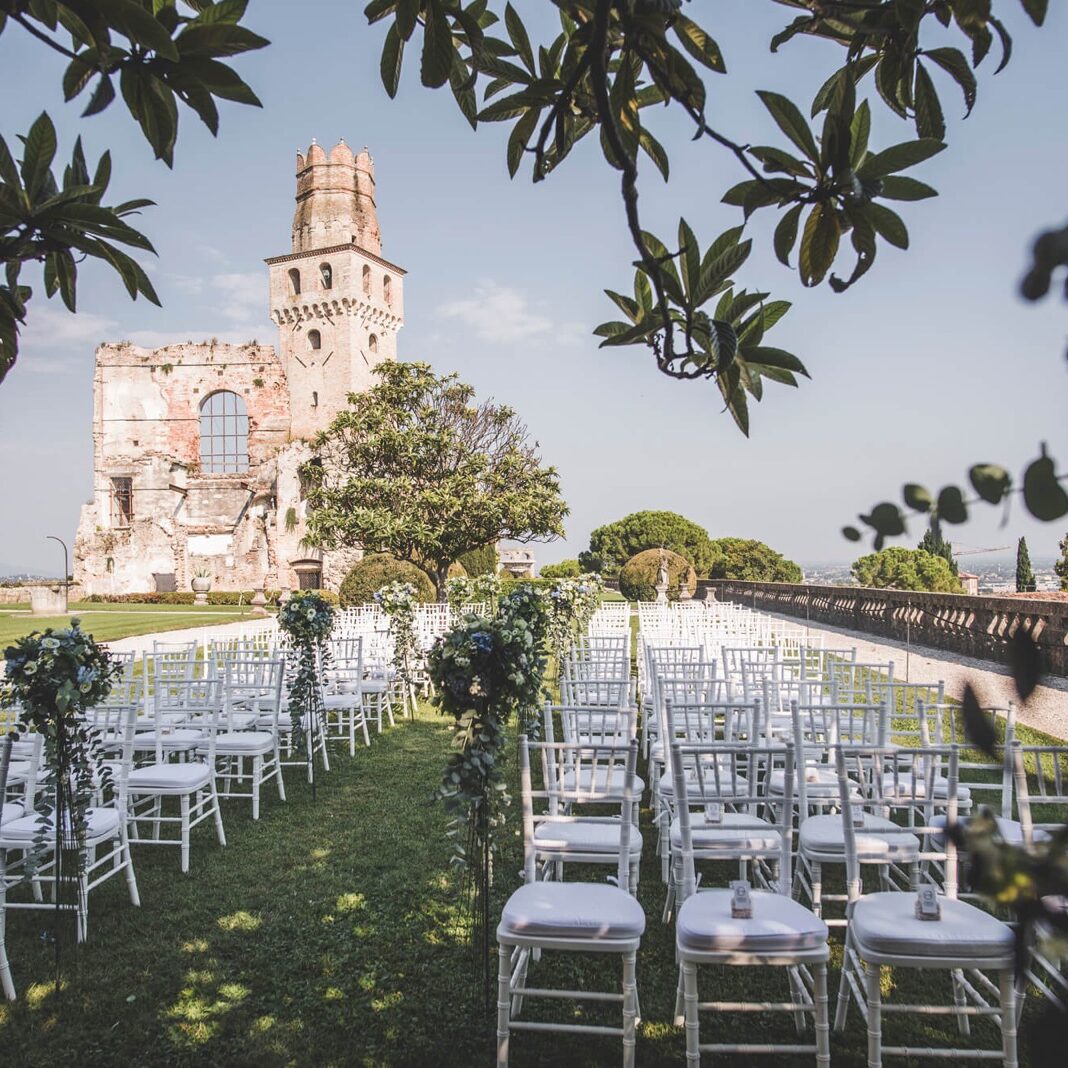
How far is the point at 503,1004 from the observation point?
2912 mm

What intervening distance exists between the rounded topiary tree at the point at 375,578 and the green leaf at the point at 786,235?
17998 mm

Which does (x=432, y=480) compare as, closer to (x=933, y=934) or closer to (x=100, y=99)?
(x=933, y=934)

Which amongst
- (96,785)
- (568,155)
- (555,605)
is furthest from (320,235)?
(568,155)

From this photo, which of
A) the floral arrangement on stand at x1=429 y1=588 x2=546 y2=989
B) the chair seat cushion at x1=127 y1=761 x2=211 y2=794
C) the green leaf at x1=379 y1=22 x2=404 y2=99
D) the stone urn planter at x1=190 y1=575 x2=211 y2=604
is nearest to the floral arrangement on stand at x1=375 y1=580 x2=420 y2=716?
the chair seat cushion at x1=127 y1=761 x2=211 y2=794

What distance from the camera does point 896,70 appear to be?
169 centimetres

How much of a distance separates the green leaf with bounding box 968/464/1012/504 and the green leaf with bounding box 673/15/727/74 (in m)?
1.16

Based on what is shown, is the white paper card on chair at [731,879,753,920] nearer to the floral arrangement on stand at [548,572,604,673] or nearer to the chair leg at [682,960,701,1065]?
the chair leg at [682,960,701,1065]

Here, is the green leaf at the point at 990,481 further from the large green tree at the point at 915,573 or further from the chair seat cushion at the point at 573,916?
the large green tree at the point at 915,573

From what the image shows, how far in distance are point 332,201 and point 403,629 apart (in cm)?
3292

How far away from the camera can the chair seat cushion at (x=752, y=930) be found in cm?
281

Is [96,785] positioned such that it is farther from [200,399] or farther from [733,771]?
[200,399]

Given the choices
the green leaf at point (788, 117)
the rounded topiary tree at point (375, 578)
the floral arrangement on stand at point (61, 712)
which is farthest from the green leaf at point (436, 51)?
the rounded topiary tree at point (375, 578)

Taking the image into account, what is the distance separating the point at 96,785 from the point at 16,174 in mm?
4194

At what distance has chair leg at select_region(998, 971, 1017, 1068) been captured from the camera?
8.96 feet
